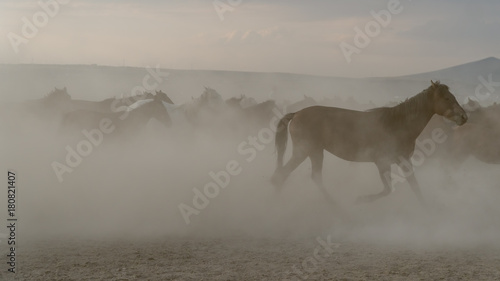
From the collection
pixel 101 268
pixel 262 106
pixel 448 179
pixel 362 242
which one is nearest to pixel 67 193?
pixel 101 268

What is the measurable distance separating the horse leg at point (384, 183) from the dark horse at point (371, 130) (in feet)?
0.05

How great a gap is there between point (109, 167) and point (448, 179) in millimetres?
7406

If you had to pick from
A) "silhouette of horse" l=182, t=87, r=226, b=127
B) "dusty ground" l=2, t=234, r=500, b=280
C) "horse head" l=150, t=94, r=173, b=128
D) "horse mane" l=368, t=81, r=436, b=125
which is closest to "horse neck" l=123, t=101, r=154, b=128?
"horse head" l=150, t=94, r=173, b=128

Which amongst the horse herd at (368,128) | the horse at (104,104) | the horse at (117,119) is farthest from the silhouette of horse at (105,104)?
the horse at (117,119)

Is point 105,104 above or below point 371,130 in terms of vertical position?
above

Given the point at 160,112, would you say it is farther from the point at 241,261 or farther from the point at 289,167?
the point at 241,261

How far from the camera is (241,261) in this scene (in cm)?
667

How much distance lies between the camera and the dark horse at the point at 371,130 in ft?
31.4

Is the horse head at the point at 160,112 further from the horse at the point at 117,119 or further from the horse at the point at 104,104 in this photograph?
the horse at the point at 104,104

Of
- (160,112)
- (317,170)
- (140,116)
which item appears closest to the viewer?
(317,170)

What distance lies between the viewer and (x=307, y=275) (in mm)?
6148

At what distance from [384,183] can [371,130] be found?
3.30 ft

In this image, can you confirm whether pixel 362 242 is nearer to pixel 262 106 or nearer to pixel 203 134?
pixel 203 134

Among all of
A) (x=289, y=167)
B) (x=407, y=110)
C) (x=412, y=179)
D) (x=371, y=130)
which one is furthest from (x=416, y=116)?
(x=289, y=167)
